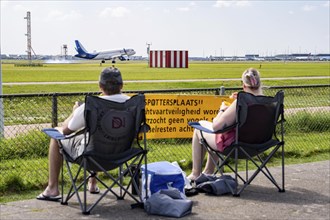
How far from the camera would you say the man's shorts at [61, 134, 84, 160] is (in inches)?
235

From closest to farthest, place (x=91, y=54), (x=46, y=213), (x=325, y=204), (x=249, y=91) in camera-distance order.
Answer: (x=46, y=213)
(x=325, y=204)
(x=249, y=91)
(x=91, y=54)

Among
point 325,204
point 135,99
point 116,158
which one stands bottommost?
point 325,204

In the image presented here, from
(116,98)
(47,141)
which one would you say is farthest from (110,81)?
(47,141)

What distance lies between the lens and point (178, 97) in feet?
27.5

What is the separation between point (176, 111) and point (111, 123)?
2.66 meters

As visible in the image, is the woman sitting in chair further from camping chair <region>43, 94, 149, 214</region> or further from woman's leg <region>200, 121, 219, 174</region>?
camping chair <region>43, 94, 149, 214</region>

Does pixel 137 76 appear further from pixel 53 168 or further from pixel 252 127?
pixel 53 168

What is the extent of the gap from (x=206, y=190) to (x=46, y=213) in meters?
1.81

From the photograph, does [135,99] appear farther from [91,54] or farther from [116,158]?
[91,54]

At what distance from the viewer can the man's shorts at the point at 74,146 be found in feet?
19.6

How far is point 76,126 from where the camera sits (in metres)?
5.87

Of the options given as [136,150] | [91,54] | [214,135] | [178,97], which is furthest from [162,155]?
[91,54]

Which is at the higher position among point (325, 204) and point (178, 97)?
point (178, 97)

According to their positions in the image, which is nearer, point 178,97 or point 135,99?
point 135,99
